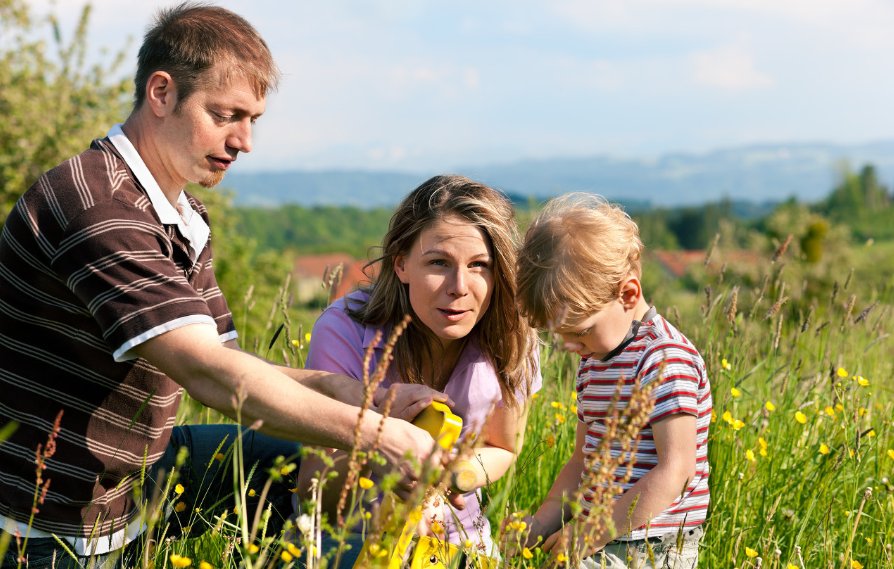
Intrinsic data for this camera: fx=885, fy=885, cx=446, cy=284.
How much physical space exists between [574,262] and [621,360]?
1.28 ft

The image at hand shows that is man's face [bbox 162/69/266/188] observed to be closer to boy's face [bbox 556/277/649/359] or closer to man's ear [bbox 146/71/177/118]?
man's ear [bbox 146/71/177/118]

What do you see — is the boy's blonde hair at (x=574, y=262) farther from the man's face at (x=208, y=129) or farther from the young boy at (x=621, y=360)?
the man's face at (x=208, y=129)

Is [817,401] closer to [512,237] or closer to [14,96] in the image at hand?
[512,237]

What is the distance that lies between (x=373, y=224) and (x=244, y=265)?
94.5 m

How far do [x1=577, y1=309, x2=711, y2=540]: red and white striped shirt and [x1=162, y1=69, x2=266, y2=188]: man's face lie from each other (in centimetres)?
137

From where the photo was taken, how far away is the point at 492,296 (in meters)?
3.00

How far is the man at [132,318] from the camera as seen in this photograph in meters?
2.19

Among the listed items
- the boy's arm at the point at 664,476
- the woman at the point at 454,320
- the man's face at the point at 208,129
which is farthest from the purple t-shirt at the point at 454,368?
the man's face at the point at 208,129

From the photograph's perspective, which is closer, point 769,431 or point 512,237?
point 512,237

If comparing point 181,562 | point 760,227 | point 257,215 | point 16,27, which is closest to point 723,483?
point 181,562

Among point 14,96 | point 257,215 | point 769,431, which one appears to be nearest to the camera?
point 769,431

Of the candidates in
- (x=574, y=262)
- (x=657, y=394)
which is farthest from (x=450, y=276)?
(x=657, y=394)

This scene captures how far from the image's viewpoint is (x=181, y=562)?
2012 millimetres

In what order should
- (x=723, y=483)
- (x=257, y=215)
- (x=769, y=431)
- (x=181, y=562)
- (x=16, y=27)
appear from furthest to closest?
(x=257, y=215), (x=16, y=27), (x=769, y=431), (x=723, y=483), (x=181, y=562)
